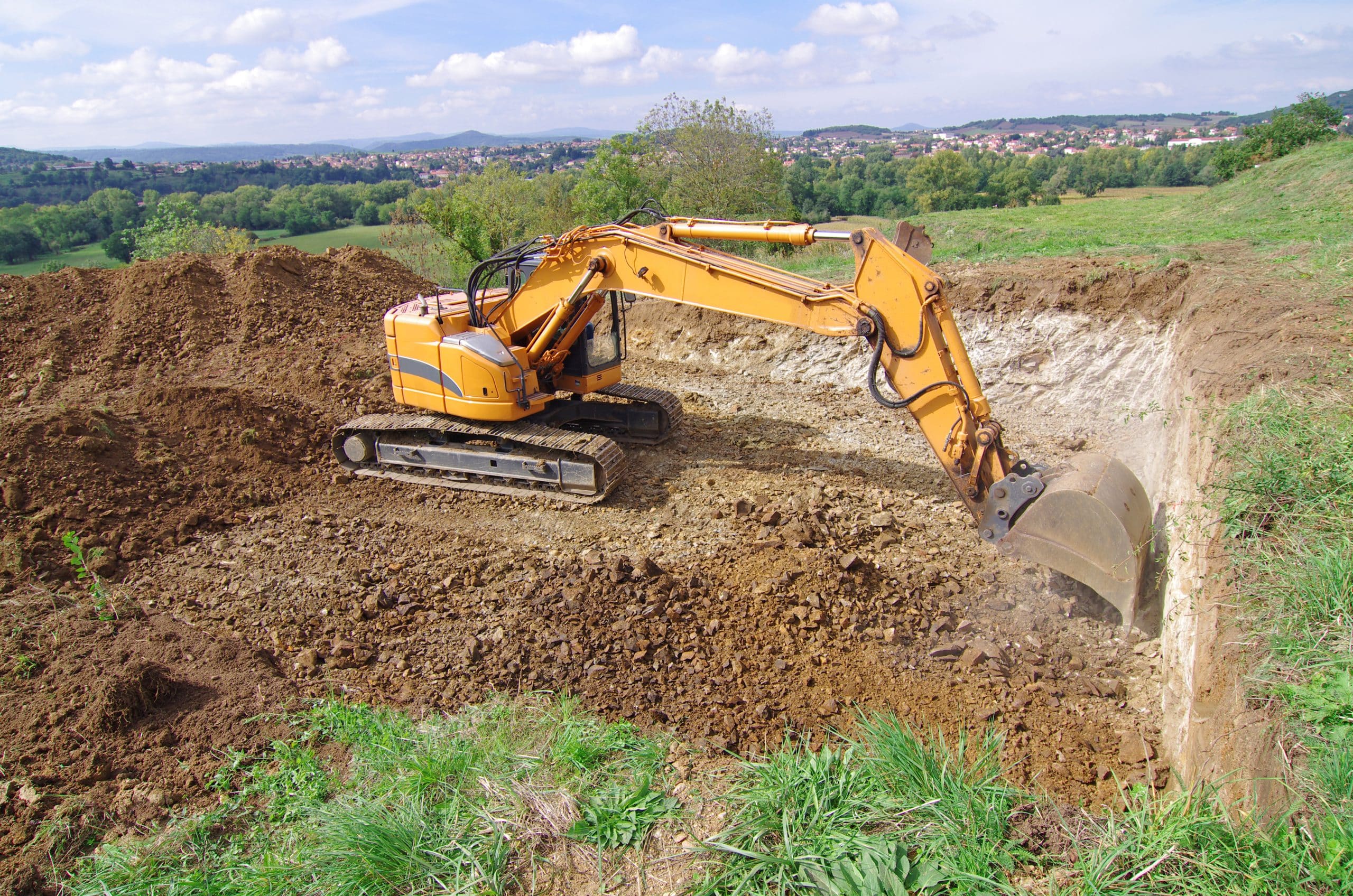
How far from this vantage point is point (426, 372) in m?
7.79

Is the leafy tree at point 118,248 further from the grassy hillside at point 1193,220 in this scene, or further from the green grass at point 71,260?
the grassy hillside at point 1193,220

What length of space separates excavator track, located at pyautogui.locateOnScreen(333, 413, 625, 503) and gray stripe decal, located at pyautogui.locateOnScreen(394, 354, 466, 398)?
1.43ft

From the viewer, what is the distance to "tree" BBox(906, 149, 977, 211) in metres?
41.6

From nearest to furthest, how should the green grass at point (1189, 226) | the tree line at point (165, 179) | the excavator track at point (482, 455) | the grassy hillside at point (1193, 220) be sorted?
1. the excavator track at point (482, 455)
2. the green grass at point (1189, 226)
3. the grassy hillside at point (1193, 220)
4. the tree line at point (165, 179)

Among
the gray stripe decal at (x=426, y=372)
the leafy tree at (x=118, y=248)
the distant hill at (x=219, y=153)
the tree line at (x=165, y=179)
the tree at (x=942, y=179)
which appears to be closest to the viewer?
the gray stripe decal at (x=426, y=372)

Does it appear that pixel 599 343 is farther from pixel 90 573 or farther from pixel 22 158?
pixel 22 158

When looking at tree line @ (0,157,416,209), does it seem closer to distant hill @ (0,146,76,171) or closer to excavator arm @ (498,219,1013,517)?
distant hill @ (0,146,76,171)

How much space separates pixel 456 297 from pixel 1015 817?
739 centimetres

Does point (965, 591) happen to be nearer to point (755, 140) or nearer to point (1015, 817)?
point (1015, 817)

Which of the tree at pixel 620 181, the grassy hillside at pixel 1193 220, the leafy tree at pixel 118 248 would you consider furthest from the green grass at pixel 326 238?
the grassy hillside at pixel 1193 220

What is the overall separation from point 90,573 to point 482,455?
3.43 meters

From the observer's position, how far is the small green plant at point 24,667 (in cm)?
469

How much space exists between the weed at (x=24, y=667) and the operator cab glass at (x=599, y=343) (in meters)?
5.16

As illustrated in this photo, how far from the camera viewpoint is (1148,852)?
299cm
